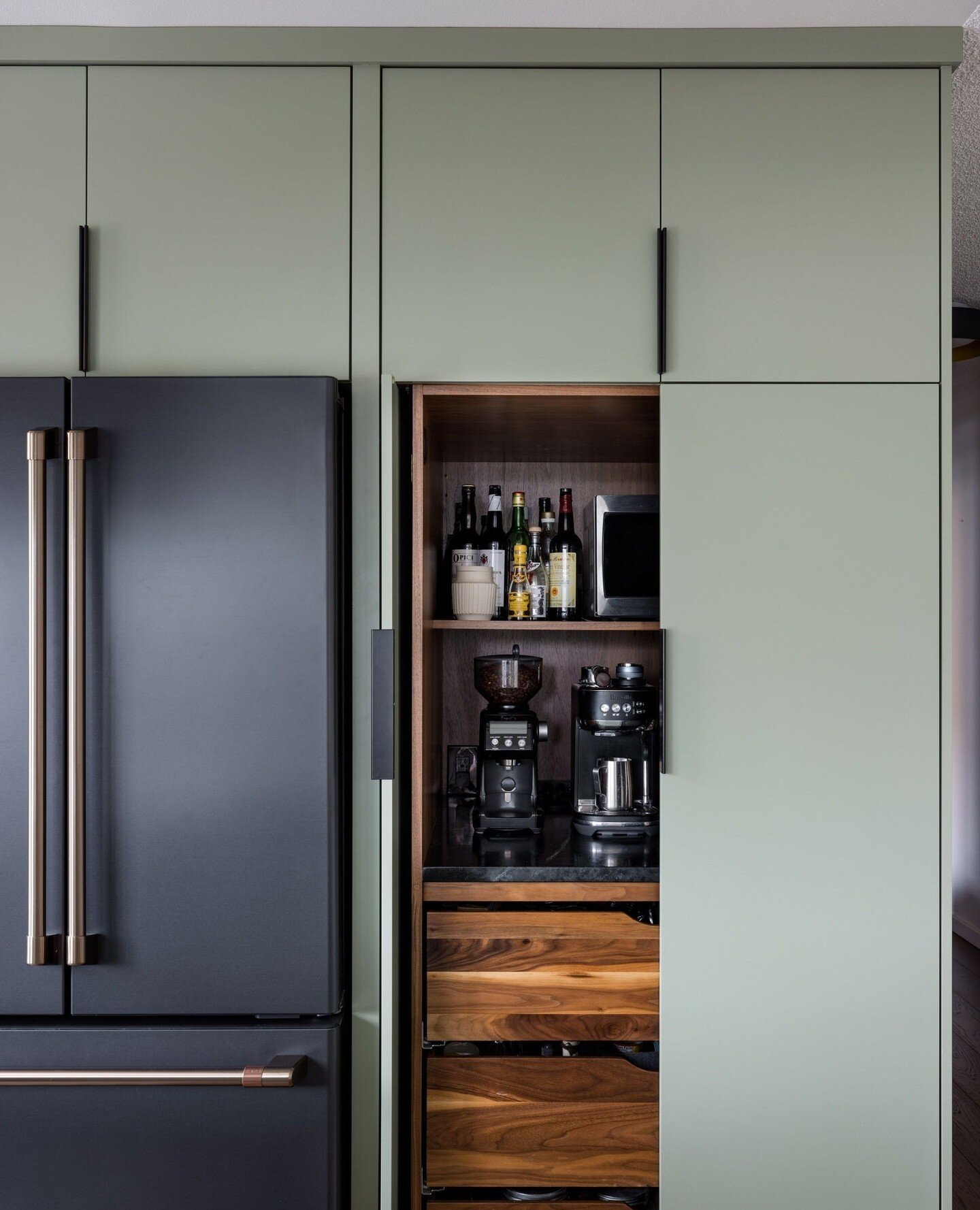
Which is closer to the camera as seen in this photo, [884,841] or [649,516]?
[884,841]

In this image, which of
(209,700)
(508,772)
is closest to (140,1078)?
(209,700)

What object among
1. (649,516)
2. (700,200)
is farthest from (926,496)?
A: (700,200)

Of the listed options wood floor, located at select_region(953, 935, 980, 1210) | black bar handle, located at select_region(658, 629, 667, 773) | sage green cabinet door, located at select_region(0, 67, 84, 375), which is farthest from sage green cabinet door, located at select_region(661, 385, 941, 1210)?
sage green cabinet door, located at select_region(0, 67, 84, 375)

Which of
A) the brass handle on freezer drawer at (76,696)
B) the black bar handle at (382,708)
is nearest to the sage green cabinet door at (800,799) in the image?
the black bar handle at (382,708)

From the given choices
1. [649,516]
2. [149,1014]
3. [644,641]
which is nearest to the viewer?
[149,1014]

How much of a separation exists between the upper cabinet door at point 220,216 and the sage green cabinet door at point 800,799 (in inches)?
28.9

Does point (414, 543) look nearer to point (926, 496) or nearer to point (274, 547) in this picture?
point (274, 547)

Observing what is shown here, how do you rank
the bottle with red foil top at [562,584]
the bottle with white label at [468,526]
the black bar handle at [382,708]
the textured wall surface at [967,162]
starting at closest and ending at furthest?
the black bar handle at [382,708] < the textured wall surface at [967,162] < the bottle with red foil top at [562,584] < the bottle with white label at [468,526]

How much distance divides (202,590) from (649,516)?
1.01m

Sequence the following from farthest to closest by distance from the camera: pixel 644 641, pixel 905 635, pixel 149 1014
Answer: pixel 644 641, pixel 905 635, pixel 149 1014

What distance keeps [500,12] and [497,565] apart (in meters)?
1.12

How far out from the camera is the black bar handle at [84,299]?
1.59 meters

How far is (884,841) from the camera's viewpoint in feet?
5.20

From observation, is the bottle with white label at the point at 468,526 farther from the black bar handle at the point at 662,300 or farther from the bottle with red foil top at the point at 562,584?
the black bar handle at the point at 662,300
